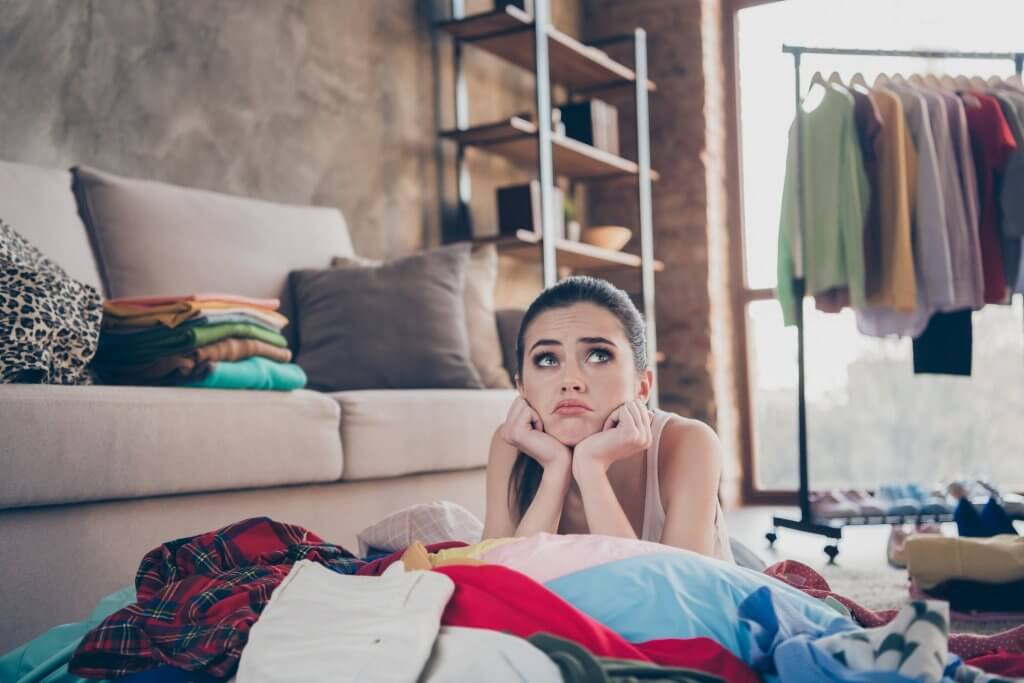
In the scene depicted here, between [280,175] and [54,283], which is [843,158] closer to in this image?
[280,175]

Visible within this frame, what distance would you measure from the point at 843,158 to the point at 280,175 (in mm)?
1940

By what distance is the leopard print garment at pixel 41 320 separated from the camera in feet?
6.17

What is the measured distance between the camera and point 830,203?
11.1 ft

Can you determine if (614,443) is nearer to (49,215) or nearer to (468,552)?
(468,552)

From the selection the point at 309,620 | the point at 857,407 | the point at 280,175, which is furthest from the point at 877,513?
the point at 309,620

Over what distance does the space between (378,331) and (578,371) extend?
1575 millimetres

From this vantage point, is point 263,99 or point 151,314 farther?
point 263,99

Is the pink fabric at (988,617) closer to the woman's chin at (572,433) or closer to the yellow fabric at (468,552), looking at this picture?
the woman's chin at (572,433)

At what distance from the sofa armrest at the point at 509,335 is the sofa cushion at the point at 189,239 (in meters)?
0.65

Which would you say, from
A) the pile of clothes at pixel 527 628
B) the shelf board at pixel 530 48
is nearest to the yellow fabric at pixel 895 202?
the shelf board at pixel 530 48

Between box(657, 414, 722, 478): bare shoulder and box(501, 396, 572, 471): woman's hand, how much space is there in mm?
171

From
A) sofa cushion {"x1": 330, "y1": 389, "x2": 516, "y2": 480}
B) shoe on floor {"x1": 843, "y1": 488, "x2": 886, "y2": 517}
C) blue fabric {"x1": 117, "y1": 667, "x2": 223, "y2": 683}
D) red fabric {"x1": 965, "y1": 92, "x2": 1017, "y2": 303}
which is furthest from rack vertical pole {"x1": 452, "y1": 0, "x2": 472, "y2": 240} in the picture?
blue fabric {"x1": 117, "y1": 667, "x2": 223, "y2": 683}

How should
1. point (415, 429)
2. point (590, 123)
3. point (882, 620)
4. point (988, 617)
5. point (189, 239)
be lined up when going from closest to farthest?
point (882, 620) < point (988, 617) < point (415, 429) < point (189, 239) < point (590, 123)

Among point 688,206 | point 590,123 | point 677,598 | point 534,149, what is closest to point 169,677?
point 677,598
